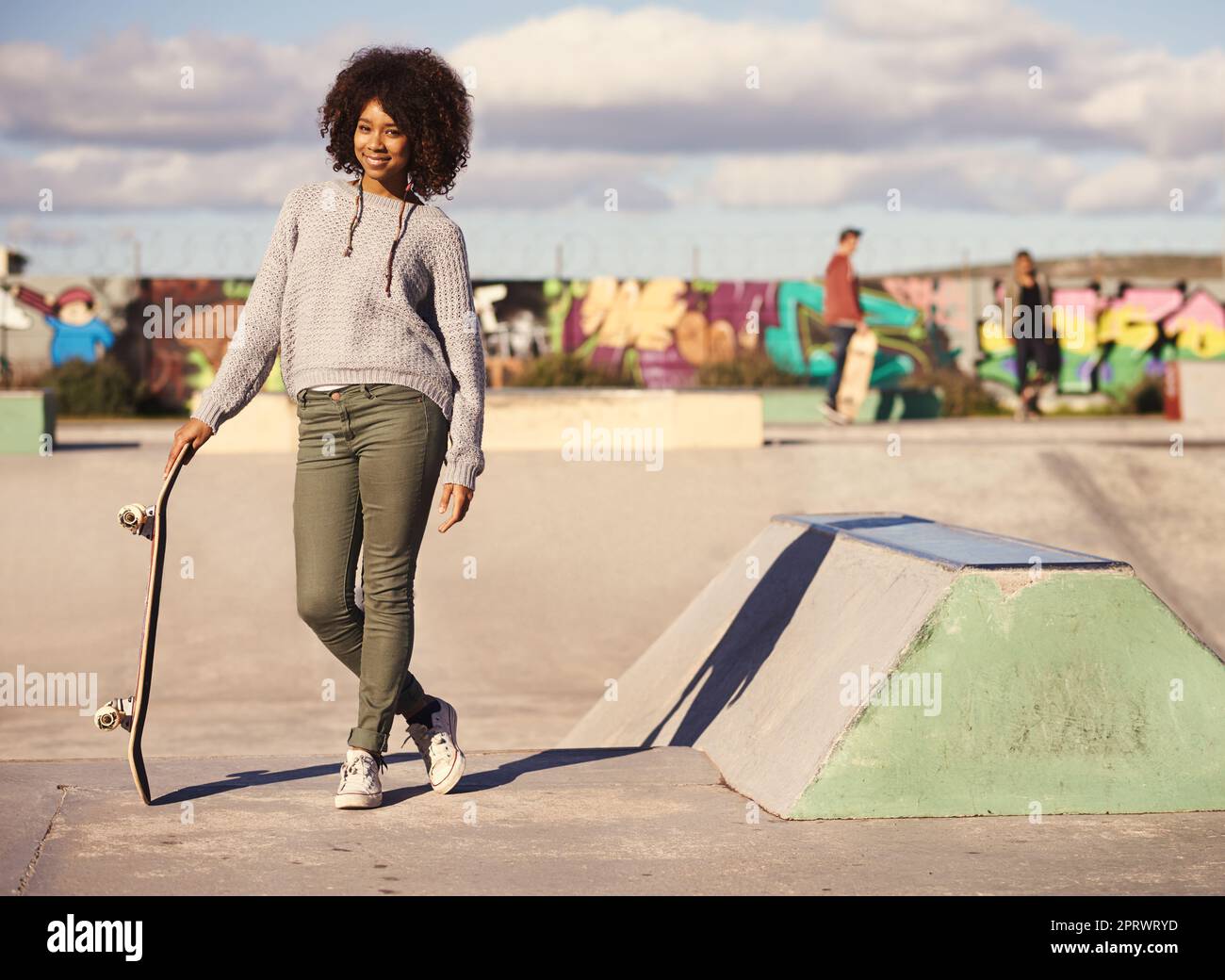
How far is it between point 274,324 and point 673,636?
118 inches

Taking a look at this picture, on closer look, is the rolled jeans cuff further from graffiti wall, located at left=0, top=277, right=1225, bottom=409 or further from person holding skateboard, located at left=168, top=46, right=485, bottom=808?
graffiti wall, located at left=0, top=277, right=1225, bottom=409

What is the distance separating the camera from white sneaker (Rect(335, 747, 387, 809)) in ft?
11.6

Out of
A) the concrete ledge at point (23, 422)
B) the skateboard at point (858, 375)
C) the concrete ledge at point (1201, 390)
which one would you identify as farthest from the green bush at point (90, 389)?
the concrete ledge at point (1201, 390)

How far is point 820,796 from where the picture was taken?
3518 millimetres

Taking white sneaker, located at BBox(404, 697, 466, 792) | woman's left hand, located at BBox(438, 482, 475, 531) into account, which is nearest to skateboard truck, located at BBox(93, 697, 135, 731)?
white sneaker, located at BBox(404, 697, 466, 792)

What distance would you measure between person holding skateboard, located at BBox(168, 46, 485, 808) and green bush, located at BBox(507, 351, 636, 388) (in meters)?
19.3

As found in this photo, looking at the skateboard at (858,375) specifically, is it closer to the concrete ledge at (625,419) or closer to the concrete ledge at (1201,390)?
the concrete ledge at (1201,390)

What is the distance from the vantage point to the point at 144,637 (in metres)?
3.56

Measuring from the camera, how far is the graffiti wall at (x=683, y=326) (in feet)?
75.8

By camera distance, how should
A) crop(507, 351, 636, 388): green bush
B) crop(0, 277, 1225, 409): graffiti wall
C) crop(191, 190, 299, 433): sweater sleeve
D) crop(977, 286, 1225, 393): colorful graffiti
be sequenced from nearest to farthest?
crop(191, 190, 299, 433): sweater sleeve < crop(0, 277, 1225, 409): graffiti wall < crop(507, 351, 636, 388): green bush < crop(977, 286, 1225, 393): colorful graffiti
